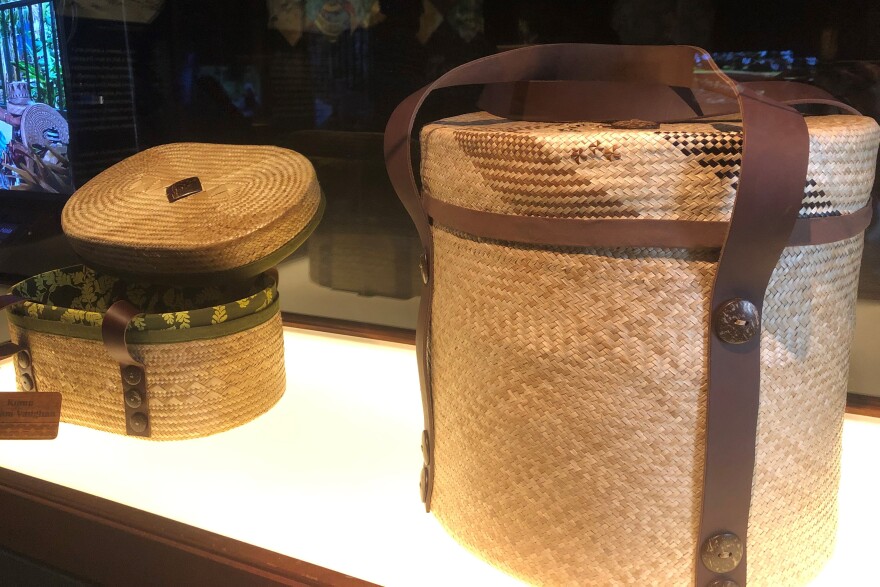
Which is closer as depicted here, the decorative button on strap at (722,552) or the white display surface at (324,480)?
the decorative button on strap at (722,552)

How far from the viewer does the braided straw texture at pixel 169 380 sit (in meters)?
1.00

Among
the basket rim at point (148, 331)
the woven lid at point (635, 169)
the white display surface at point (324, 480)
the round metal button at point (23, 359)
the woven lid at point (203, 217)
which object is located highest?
the woven lid at point (635, 169)

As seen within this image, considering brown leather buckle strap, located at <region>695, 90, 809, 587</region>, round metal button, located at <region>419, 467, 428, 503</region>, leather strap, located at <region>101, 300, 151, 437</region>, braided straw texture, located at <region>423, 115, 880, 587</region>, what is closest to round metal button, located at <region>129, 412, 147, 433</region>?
leather strap, located at <region>101, 300, 151, 437</region>

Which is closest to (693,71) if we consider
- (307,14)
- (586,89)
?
(586,89)

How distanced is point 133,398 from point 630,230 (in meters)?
0.72

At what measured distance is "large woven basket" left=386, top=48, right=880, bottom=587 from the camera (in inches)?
22.6

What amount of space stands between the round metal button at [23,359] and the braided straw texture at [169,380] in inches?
0.4

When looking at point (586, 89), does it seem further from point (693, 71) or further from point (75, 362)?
point (75, 362)

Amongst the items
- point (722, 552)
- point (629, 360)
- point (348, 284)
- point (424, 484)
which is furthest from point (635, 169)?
point (348, 284)

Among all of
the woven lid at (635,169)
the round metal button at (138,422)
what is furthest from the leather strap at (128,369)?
the woven lid at (635,169)

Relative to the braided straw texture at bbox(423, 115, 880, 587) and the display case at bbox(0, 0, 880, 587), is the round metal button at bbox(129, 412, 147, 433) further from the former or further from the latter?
the braided straw texture at bbox(423, 115, 880, 587)

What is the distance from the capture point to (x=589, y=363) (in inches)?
23.9

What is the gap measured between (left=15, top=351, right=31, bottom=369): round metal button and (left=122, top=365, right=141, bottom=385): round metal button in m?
0.16

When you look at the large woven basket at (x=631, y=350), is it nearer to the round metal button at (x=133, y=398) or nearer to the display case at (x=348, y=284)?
the display case at (x=348, y=284)
